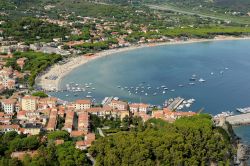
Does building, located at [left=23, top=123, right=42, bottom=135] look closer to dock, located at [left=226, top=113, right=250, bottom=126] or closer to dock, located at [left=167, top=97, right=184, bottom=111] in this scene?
dock, located at [left=167, top=97, right=184, bottom=111]

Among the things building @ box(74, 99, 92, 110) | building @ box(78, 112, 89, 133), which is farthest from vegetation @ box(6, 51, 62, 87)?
building @ box(78, 112, 89, 133)

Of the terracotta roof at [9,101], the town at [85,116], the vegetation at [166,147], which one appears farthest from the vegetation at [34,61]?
the vegetation at [166,147]

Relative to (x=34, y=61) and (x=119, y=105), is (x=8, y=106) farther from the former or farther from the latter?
(x=34, y=61)

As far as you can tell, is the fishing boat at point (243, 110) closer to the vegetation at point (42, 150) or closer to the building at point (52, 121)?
the building at point (52, 121)

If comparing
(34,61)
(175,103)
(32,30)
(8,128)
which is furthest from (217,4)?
(8,128)

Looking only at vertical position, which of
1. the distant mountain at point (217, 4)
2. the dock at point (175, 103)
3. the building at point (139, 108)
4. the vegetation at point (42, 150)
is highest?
the vegetation at point (42, 150)
